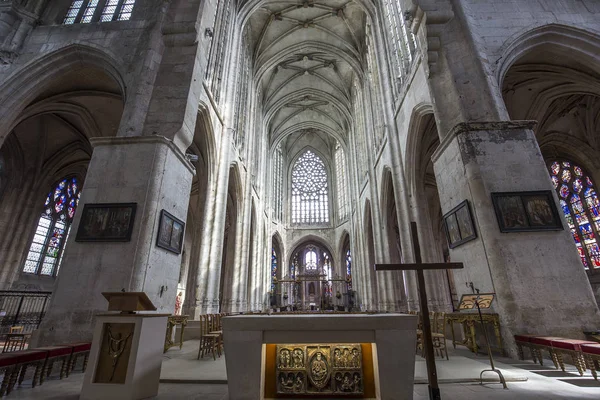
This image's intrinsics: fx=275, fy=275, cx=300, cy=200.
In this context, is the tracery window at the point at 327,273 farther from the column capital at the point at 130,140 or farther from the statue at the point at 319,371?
the statue at the point at 319,371

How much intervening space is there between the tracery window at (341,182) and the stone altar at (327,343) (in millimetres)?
23145

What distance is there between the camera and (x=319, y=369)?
2758 mm

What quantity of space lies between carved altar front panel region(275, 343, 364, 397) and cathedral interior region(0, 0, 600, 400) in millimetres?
30

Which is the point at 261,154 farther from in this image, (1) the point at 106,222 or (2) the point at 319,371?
(2) the point at 319,371

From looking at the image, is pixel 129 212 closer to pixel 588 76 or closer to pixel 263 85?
pixel 588 76

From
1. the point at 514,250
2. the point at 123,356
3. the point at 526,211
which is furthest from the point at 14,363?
the point at 526,211

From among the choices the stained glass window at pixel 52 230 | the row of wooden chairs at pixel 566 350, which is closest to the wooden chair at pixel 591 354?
the row of wooden chairs at pixel 566 350

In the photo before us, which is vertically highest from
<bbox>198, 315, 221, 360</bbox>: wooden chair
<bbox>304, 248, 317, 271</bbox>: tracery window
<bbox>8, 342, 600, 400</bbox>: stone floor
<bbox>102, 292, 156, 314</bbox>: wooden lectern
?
<bbox>304, 248, 317, 271</bbox>: tracery window

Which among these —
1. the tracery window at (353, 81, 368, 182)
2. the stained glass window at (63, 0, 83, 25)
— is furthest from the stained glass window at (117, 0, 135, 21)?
the tracery window at (353, 81, 368, 182)

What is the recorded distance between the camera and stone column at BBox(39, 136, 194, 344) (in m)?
5.47

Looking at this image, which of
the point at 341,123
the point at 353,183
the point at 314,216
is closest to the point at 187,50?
the point at 353,183

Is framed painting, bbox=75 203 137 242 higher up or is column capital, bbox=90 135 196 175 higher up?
column capital, bbox=90 135 196 175

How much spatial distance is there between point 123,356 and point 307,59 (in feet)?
70.9

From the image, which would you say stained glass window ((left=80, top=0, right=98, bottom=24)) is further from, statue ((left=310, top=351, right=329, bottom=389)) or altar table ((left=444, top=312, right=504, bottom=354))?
altar table ((left=444, top=312, right=504, bottom=354))
